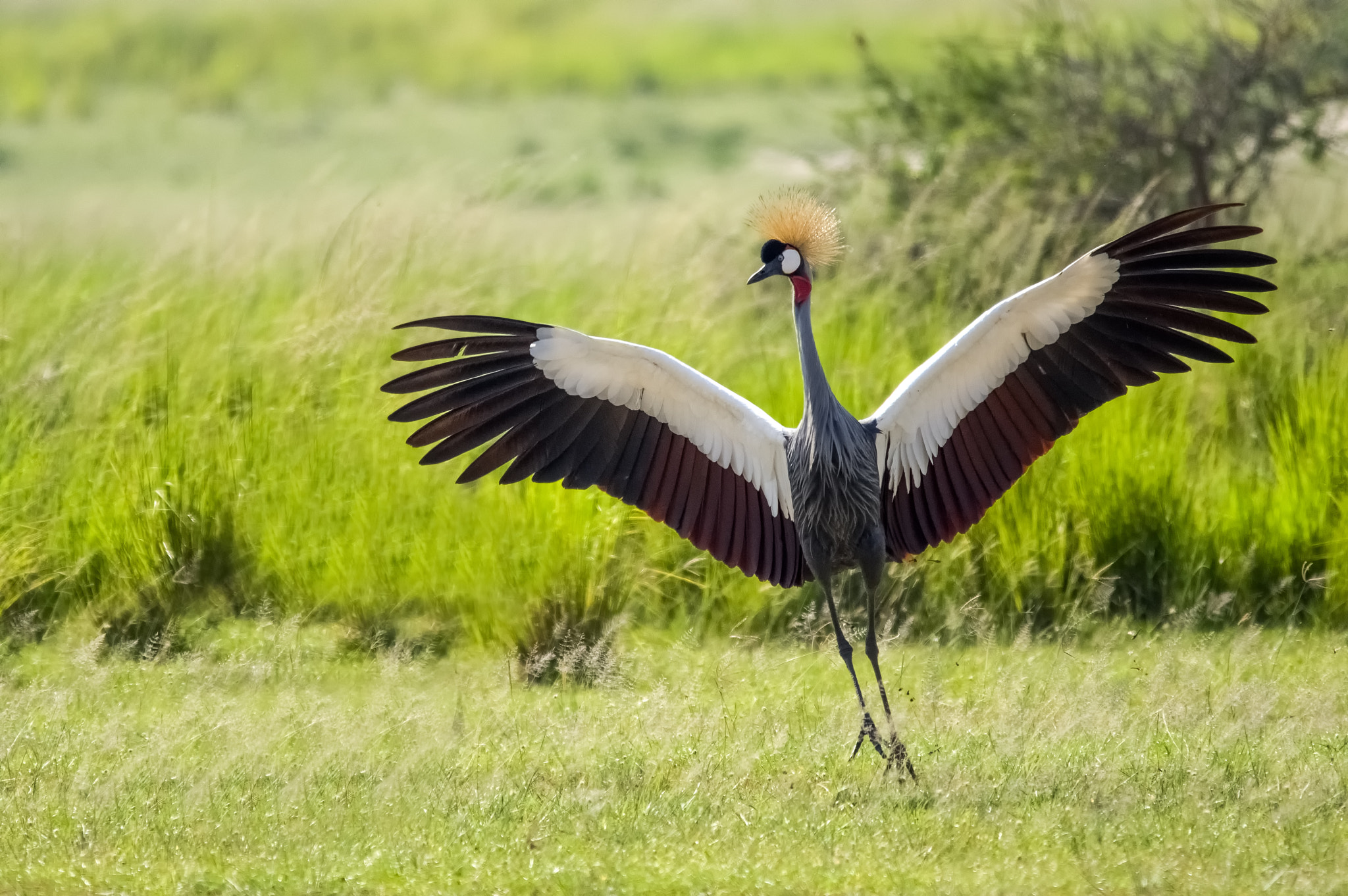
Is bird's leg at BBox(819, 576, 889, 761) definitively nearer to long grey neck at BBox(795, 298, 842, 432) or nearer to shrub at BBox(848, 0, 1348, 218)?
long grey neck at BBox(795, 298, 842, 432)

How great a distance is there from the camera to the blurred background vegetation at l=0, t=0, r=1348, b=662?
8039 millimetres

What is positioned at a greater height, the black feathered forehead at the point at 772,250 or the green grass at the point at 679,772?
the black feathered forehead at the point at 772,250

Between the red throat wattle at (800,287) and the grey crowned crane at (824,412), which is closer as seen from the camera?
the grey crowned crane at (824,412)

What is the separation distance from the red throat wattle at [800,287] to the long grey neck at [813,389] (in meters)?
0.08

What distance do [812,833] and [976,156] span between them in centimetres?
686

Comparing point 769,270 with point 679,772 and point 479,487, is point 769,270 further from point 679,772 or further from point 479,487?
point 479,487

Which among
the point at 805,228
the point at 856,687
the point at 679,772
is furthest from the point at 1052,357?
the point at 679,772

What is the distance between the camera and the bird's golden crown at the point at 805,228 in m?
6.50

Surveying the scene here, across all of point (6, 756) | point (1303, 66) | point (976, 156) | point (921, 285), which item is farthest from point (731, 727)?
point (1303, 66)

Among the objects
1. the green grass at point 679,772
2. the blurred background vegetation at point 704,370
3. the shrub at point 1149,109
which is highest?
the shrub at point 1149,109

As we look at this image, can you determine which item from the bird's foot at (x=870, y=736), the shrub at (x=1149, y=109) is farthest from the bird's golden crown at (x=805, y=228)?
the shrub at (x=1149, y=109)

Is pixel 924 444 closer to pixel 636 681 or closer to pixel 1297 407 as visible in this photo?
pixel 636 681

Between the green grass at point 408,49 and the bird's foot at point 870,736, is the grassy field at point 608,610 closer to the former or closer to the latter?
the bird's foot at point 870,736

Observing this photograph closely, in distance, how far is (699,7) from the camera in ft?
148
